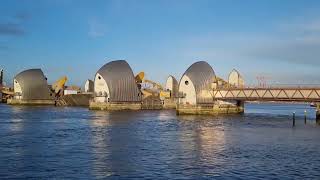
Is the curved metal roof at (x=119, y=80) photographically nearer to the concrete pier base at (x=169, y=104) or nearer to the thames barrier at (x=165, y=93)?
the thames barrier at (x=165, y=93)

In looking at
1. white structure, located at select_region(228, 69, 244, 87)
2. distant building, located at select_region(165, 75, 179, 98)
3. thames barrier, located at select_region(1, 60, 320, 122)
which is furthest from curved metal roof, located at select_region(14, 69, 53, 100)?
white structure, located at select_region(228, 69, 244, 87)

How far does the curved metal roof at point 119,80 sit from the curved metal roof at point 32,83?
156 feet

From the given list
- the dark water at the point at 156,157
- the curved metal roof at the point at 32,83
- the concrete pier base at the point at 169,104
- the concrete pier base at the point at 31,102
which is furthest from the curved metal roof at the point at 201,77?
the concrete pier base at the point at 31,102

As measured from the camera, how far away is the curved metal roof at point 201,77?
102 meters

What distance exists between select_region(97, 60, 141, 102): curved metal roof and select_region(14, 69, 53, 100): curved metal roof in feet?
156

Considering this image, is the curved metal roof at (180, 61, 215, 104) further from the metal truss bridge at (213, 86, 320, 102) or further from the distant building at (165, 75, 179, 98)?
the distant building at (165, 75, 179, 98)

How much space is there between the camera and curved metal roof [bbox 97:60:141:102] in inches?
4820

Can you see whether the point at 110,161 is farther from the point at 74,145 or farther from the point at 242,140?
the point at 242,140

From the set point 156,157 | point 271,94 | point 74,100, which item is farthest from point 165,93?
point 156,157

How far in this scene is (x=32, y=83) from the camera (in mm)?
162125

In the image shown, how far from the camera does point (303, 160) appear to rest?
32.3m

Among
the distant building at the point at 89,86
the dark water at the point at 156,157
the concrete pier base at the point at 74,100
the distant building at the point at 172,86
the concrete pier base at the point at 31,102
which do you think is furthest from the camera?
the distant building at the point at 89,86

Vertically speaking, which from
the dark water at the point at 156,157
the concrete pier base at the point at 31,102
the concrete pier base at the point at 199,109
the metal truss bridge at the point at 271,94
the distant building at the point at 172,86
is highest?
the distant building at the point at 172,86

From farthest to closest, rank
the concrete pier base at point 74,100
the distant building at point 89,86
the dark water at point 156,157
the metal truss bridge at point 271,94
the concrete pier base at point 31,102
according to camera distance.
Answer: the distant building at point 89,86
the concrete pier base at point 74,100
the concrete pier base at point 31,102
the metal truss bridge at point 271,94
the dark water at point 156,157
